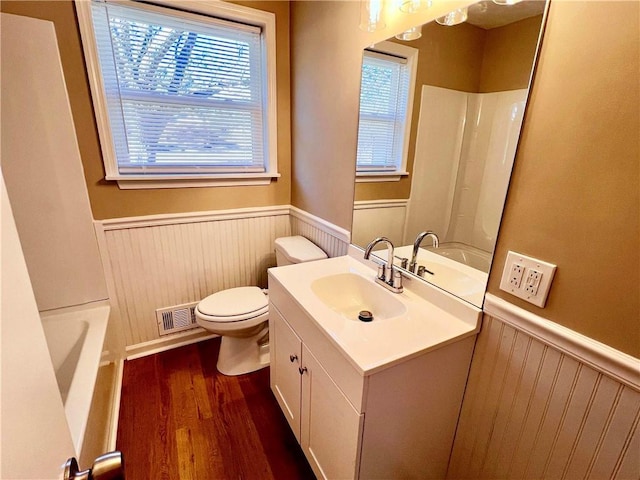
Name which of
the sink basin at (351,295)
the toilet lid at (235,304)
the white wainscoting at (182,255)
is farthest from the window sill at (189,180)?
the sink basin at (351,295)

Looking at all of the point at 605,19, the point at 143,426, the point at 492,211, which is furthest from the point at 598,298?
the point at 143,426

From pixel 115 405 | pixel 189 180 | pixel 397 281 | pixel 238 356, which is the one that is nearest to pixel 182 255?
pixel 189 180

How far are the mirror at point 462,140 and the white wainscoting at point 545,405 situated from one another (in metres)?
0.18

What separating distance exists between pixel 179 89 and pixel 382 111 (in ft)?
4.01

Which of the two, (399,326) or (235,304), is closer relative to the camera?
(399,326)

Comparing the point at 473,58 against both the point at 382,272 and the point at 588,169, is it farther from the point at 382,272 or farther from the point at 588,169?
the point at 382,272

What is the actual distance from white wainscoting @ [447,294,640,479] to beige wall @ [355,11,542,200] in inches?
26.2

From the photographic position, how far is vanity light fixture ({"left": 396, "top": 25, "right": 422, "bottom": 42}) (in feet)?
3.69

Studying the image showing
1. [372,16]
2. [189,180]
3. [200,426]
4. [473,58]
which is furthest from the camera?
[189,180]

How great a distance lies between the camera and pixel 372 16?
4.00 ft

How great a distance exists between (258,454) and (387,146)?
1.54m

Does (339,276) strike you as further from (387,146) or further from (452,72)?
(452,72)

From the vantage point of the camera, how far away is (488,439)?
1.05 m

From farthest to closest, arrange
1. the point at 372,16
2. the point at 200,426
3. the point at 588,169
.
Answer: the point at 200,426 < the point at 372,16 < the point at 588,169
